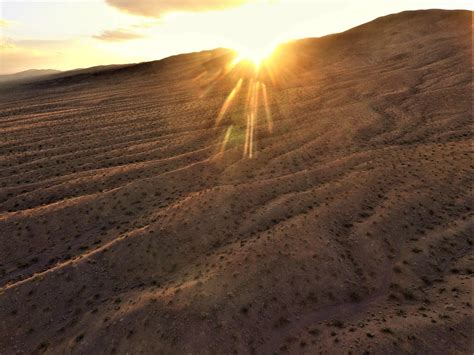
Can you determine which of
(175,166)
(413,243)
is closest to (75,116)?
(175,166)

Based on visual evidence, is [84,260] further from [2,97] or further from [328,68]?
[2,97]

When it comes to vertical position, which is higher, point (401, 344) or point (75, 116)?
point (75, 116)

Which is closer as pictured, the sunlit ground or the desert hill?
the desert hill

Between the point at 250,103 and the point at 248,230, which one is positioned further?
the point at 250,103

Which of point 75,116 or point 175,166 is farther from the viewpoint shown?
point 75,116

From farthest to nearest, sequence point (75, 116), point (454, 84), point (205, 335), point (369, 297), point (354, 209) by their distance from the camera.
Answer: point (75, 116), point (454, 84), point (354, 209), point (369, 297), point (205, 335)

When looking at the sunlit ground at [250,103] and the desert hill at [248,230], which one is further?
the sunlit ground at [250,103]

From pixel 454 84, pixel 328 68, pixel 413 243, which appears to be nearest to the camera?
pixel 413 243
